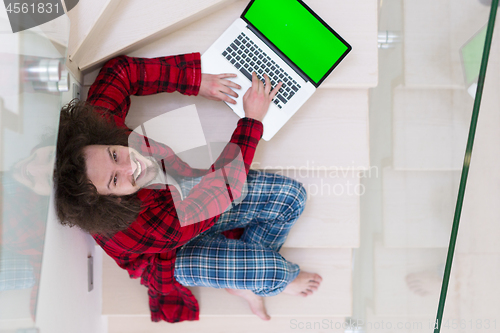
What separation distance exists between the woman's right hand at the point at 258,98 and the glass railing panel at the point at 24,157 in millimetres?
517

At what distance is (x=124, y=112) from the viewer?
1.02 meters

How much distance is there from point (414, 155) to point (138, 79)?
86 centimetres

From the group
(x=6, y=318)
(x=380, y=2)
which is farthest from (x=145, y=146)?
(x=380, y=2)

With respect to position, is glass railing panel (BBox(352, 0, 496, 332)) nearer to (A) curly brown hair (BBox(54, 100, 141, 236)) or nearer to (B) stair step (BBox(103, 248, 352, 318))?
(B) stair step (BBox(103, 248, 352, 318))

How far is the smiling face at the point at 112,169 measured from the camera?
2.56 ft

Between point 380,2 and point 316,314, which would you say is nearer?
point 316,314

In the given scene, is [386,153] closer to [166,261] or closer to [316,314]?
[316,314]

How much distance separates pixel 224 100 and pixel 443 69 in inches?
25.2

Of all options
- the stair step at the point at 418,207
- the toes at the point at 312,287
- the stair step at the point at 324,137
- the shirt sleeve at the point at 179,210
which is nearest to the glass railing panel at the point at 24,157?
the shirt sleeve at the point at 179,210

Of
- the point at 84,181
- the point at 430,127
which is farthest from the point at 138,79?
the point at 430,127

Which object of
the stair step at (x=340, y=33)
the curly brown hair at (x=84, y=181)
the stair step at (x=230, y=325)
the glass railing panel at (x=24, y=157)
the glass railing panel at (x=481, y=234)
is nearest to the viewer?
the glass railing panel at (x=24, y=157)

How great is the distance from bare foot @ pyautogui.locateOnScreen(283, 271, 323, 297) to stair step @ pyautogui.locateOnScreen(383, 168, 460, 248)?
293 millimetres

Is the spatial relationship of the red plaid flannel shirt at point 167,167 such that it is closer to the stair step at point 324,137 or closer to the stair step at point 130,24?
the stair step at point 130,24

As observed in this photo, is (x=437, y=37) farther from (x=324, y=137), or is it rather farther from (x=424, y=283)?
(x=424, y=283)
